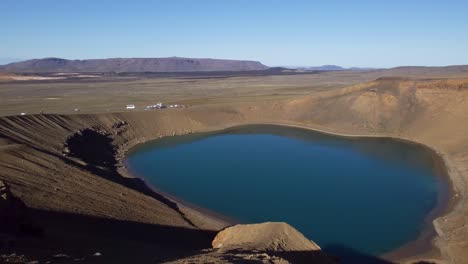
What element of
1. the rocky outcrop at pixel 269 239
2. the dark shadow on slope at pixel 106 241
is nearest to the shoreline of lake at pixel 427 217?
the dark shadow on slope at pixel 106 241

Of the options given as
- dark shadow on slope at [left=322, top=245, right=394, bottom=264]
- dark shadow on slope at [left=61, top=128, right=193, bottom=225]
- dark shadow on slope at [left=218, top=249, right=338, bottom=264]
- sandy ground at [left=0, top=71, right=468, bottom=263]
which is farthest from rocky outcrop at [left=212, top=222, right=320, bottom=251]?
dark shadow on slope at [left=61, top=128, right=193, bottom=225]

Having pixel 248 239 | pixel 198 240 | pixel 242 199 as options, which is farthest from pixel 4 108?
pixel 248 239

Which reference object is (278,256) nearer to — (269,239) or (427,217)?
(269,239)

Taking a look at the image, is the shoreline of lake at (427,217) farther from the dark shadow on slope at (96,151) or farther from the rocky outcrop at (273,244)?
the rocky outcrop at (273,244)

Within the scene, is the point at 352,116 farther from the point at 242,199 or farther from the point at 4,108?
the point at 4,108

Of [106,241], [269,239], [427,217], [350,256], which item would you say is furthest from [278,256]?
[427,217]
